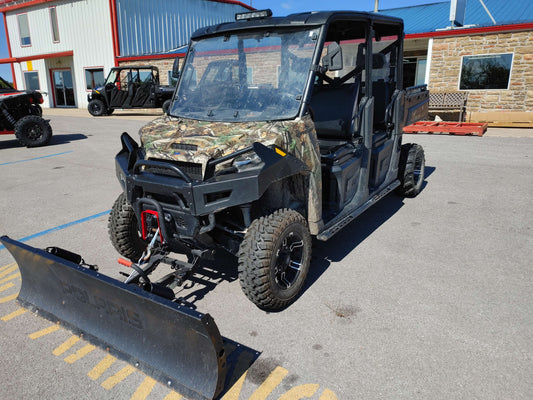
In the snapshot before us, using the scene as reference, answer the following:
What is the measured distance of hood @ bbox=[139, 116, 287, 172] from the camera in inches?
121

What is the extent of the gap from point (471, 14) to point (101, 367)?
64.2 ft

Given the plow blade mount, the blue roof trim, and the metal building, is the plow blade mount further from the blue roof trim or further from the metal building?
the metal building

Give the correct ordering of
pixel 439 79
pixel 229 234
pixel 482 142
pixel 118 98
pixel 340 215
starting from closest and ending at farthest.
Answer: pixel 229 234 → pixel 340 215 → pixel 482 142 → pixel 439 79 → pixel 118 98

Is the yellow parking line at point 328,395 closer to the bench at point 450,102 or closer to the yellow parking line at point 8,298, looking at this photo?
the yellow parking line at point 8,298

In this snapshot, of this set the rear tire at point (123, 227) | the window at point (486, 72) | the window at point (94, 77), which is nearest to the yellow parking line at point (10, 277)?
the rear tire at point (123, 227)

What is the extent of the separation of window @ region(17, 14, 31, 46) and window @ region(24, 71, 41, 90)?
1914 millimetres

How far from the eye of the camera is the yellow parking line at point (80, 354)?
2.79 metres

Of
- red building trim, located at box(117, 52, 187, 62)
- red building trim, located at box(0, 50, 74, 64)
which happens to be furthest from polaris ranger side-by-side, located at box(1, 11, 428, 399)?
red building trim, located at box(0, 50, 74, 64)

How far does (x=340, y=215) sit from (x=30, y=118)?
10265 mm

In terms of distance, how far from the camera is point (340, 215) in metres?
4.11

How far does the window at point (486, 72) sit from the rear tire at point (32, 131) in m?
13.8

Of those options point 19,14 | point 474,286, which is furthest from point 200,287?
point 19,14

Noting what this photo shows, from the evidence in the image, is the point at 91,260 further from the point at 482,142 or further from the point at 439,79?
the point at 439,79

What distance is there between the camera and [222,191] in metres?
2.94
